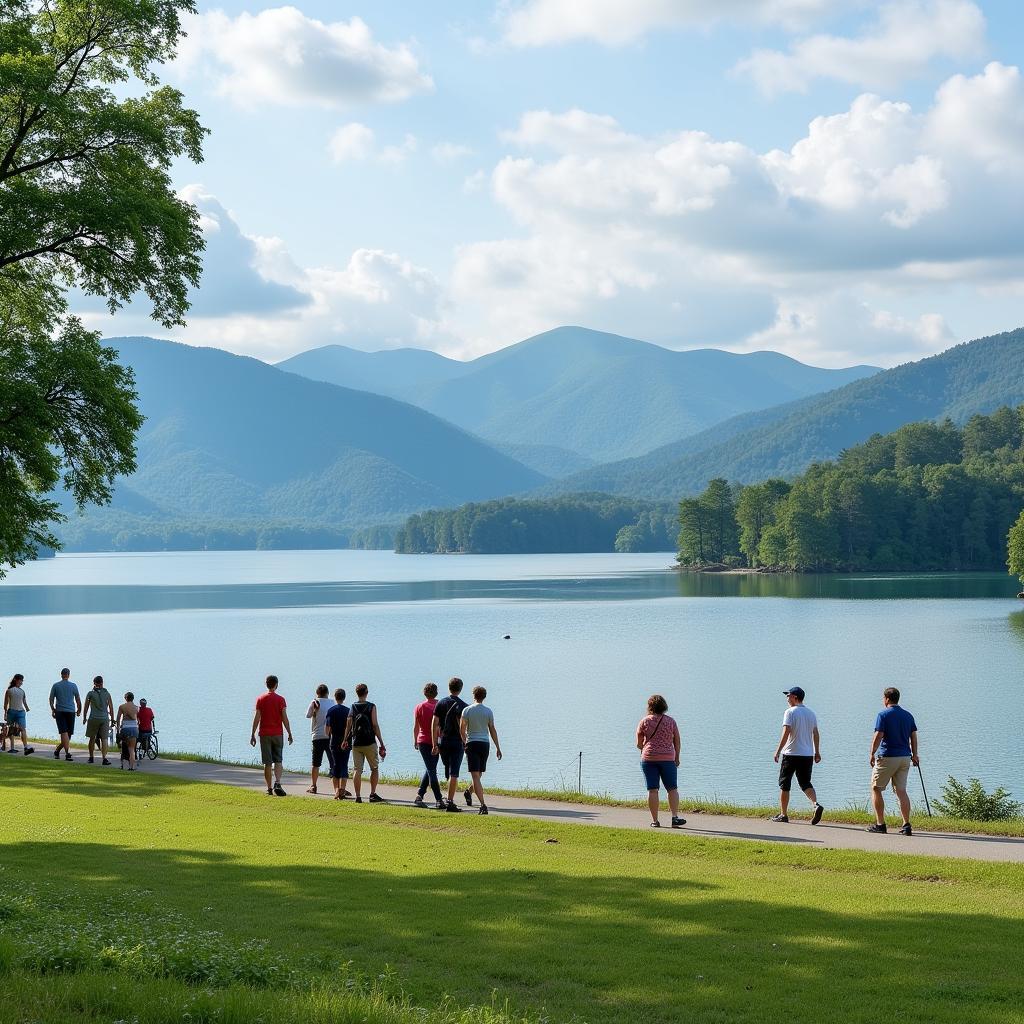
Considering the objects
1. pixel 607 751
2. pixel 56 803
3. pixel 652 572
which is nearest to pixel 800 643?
pixel 607 751

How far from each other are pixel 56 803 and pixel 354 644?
51.7 meters

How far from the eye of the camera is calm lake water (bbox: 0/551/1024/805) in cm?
3441

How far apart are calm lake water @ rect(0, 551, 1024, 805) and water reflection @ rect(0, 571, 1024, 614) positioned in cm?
108

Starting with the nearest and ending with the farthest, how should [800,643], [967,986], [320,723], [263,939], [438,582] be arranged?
1. [967,986]
2. [263,939]
3. [320,723]
4. [800,643]
5. [438,582]

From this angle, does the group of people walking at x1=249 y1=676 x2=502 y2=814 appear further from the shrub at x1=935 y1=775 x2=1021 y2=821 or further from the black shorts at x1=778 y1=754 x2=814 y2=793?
the shrub at x1=935 y1=775 x2=1021 y2=821

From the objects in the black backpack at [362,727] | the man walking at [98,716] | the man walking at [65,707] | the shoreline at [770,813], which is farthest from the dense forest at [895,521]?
the black backpack at [362,727]

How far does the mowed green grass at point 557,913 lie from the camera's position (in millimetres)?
8227

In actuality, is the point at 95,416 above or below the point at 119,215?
below

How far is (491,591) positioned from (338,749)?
111499mm

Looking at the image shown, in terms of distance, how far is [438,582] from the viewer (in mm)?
159375

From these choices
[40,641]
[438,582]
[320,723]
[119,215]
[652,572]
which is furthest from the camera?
[652,572]

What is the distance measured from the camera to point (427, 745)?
19.9 metres

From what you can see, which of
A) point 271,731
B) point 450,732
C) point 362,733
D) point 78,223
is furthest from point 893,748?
point 78,223

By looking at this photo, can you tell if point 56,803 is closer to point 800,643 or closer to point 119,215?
point 119,215
